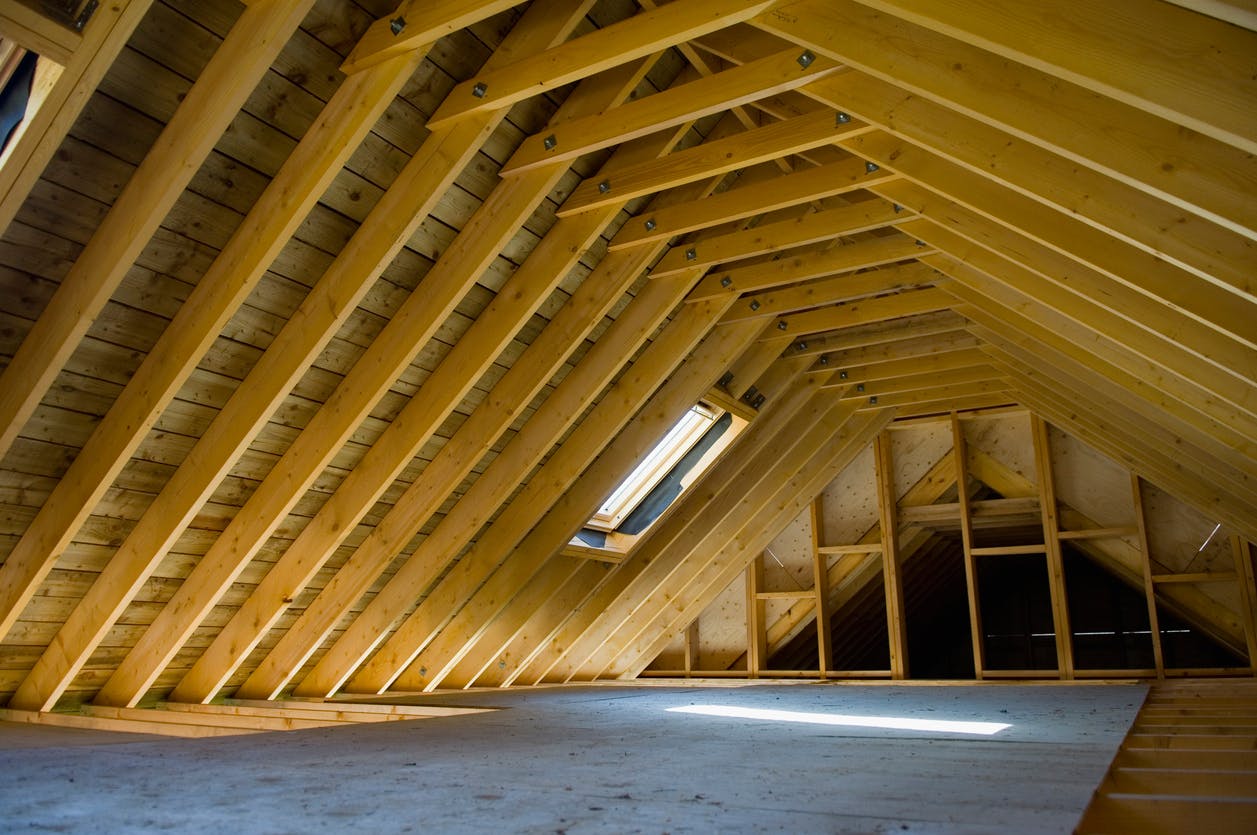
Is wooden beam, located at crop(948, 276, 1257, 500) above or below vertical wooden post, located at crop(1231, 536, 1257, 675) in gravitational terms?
above

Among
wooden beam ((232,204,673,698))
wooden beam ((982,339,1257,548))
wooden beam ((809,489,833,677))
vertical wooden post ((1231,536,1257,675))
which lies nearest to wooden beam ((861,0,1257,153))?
wooden beam ((232,204,673,698))

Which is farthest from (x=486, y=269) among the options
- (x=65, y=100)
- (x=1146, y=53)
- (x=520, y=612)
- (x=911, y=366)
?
(x=911, y=366)

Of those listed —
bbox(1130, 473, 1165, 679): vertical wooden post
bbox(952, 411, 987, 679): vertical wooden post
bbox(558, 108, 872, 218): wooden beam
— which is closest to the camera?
bbox(558, 108, 872, 218): wooden beam

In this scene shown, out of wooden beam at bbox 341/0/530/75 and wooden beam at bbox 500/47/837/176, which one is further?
wooden beam at bbox 500/47/837/176

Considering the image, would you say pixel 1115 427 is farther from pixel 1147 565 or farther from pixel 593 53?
pixel 593 53

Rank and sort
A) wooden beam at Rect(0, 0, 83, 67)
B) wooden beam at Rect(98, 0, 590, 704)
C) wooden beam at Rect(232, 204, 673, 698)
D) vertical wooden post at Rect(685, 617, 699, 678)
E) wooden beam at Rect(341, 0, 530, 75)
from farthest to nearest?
vertical wooden post at Rect(685, 617, 699, 678)
wooden beam at Rect(232, 204, 673, 698)
wooden beam at Rect(98, 0, 590, 704)
wooden beam at Rect(341, 0, 530, 75)
wooden beam at Rect(0, 0, 83, 67)

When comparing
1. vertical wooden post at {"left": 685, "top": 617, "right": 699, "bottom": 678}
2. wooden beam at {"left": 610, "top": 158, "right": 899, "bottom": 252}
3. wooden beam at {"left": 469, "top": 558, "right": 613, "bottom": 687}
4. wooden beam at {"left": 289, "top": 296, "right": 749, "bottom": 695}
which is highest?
wooden beam at {"left": 610, "top": 158, "right": 899, "bottom": 252}

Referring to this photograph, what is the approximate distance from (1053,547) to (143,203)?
6728 mm

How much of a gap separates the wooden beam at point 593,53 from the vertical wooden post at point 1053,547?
5625 mm

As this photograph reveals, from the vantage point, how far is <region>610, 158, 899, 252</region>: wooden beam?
3693mm

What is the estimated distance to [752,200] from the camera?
3.99 m

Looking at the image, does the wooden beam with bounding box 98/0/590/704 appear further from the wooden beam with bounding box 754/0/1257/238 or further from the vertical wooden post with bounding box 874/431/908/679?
the vertical wooden post with bounding box 874/431/908/679

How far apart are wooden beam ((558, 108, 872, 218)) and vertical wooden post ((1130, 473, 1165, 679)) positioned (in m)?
4.96

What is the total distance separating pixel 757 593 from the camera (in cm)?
834
